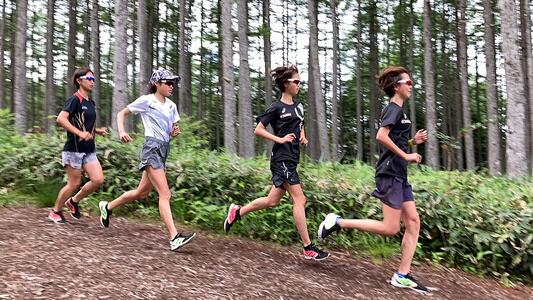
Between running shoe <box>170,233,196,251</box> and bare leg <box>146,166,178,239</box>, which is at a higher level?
bare leg <box>146,166,178,239</box>

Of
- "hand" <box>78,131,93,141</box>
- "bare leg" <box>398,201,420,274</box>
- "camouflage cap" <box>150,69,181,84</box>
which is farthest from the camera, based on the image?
"hand" <box>78,131,93,141</box>

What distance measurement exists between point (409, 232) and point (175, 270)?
224cm

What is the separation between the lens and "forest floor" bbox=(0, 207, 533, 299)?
376 centimetres

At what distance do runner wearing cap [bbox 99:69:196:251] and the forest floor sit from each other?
14.3 inches

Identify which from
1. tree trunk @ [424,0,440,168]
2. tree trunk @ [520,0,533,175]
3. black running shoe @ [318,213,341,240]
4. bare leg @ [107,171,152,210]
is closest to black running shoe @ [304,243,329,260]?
black running shoe @ [318,213,341,240]

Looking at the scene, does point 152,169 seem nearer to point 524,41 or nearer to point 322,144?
point 322,144

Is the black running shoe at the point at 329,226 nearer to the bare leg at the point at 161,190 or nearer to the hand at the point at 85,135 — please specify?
the bare leg at the point at 161,190

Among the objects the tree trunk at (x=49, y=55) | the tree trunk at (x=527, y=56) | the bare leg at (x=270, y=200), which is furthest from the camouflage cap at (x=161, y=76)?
the tree trunk at (x=49, y=55)

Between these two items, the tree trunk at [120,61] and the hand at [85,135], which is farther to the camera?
the tree trunk at [120,61]

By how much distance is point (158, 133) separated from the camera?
4996 mm

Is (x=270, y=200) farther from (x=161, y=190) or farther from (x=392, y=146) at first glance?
(x=392, y=146)

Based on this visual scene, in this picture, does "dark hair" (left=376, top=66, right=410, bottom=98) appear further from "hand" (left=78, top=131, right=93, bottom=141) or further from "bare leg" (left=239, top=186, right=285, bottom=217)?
"hand" (left=78, top=131, right=93, bottom=141)

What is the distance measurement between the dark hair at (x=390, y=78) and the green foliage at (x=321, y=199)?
1.98m

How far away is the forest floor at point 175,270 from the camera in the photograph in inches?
148
